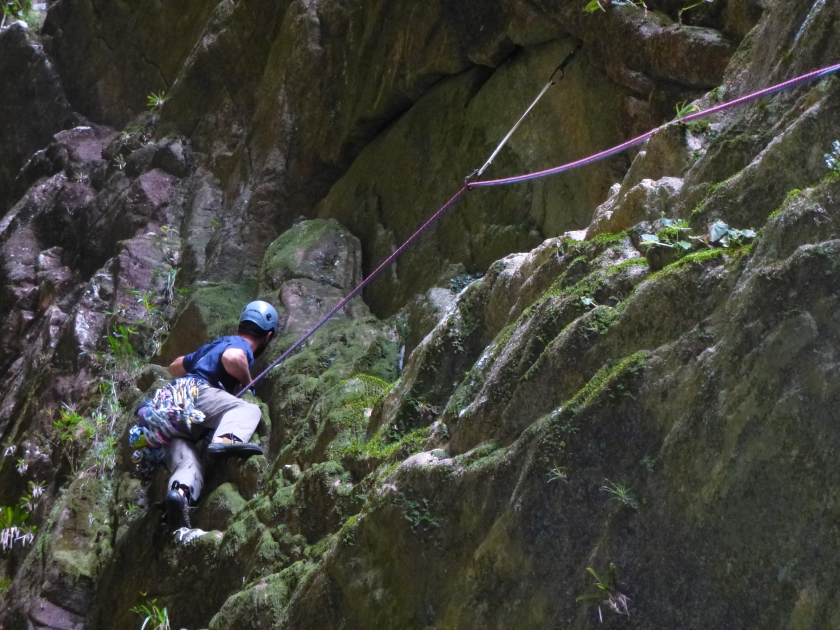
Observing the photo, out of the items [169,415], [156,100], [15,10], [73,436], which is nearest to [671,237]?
[169,415]

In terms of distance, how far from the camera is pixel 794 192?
2902 millimetres

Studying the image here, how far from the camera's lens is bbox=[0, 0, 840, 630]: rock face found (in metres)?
2.66

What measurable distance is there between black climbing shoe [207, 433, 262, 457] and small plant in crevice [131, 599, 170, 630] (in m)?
0.99

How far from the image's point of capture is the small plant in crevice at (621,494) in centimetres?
274

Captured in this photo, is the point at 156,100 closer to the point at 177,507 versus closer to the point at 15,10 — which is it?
the point at 15,10

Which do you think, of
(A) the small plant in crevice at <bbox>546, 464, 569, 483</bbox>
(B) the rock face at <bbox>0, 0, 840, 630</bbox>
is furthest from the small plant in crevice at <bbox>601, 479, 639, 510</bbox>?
(A) the small plant in crevice at <bbox>546, 464, 569, 483</bbox>

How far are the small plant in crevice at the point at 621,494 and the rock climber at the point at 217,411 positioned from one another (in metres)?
3.38

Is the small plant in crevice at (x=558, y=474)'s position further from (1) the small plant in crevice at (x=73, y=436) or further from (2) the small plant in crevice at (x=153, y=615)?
(1) the small plant in crevice at (x=73, y=436)

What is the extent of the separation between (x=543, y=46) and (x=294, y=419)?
3.32m

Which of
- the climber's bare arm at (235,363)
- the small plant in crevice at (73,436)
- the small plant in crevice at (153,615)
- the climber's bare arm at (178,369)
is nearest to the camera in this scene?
the small plant in crevice at (153,615)

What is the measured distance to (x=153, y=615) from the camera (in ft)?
16.6

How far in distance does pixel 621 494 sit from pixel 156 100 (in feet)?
33.1

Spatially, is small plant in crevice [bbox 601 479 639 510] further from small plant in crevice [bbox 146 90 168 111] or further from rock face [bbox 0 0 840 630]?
small plant in crevice [bbox 146 90 168 111]

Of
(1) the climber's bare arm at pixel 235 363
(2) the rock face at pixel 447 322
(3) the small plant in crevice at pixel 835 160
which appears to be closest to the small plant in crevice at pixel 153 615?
(2) the rock face at pixel 447 322
